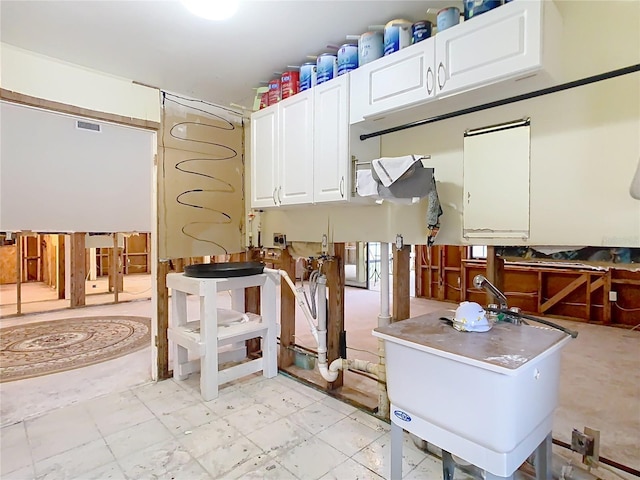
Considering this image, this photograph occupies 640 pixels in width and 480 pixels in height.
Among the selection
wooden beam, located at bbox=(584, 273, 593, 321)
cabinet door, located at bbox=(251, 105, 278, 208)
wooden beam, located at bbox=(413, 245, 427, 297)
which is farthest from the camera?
wooden beam, located at bbox=(413, 245, 427, 297)

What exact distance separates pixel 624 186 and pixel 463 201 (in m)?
0.65

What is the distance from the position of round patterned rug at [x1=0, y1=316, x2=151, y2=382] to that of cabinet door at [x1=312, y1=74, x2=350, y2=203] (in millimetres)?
3115

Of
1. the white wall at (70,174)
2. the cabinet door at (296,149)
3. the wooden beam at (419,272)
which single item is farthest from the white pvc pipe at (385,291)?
the wooden beam at (419,272)

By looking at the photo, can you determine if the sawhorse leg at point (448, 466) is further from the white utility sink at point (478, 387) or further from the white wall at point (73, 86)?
the white wall at point (73, 86)

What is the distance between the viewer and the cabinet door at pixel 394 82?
171 cm

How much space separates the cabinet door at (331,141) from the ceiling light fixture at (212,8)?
641 millimetres

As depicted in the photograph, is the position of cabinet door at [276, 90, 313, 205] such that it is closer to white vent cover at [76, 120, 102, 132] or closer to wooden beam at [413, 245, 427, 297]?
white vent cover at [76, 120, 102, 132]

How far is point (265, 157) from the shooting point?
8.71ft

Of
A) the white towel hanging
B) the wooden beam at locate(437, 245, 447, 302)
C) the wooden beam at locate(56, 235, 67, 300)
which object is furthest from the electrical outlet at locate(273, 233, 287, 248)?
the wooden beam at locate(56, 235, 67, 300)

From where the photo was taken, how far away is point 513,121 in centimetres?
171

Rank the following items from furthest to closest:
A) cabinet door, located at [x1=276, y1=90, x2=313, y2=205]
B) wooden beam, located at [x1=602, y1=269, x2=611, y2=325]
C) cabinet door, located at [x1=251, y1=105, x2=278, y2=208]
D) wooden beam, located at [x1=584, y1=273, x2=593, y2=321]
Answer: wooden beam, located at [x1=584, y1=273, x2=593, y2=321] < wooden beam, located at [x1=602, y1=269, x2=611, y2=325] < cabinet door, located at [x1=251, y1=105, x2=278, y2=208] < cabinet door, located at [x1=276, y1=90, x2=313, y2=205]

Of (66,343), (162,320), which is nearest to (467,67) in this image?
(162,320)

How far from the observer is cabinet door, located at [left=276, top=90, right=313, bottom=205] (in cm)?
230

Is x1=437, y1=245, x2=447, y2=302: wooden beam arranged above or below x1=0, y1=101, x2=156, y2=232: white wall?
below
